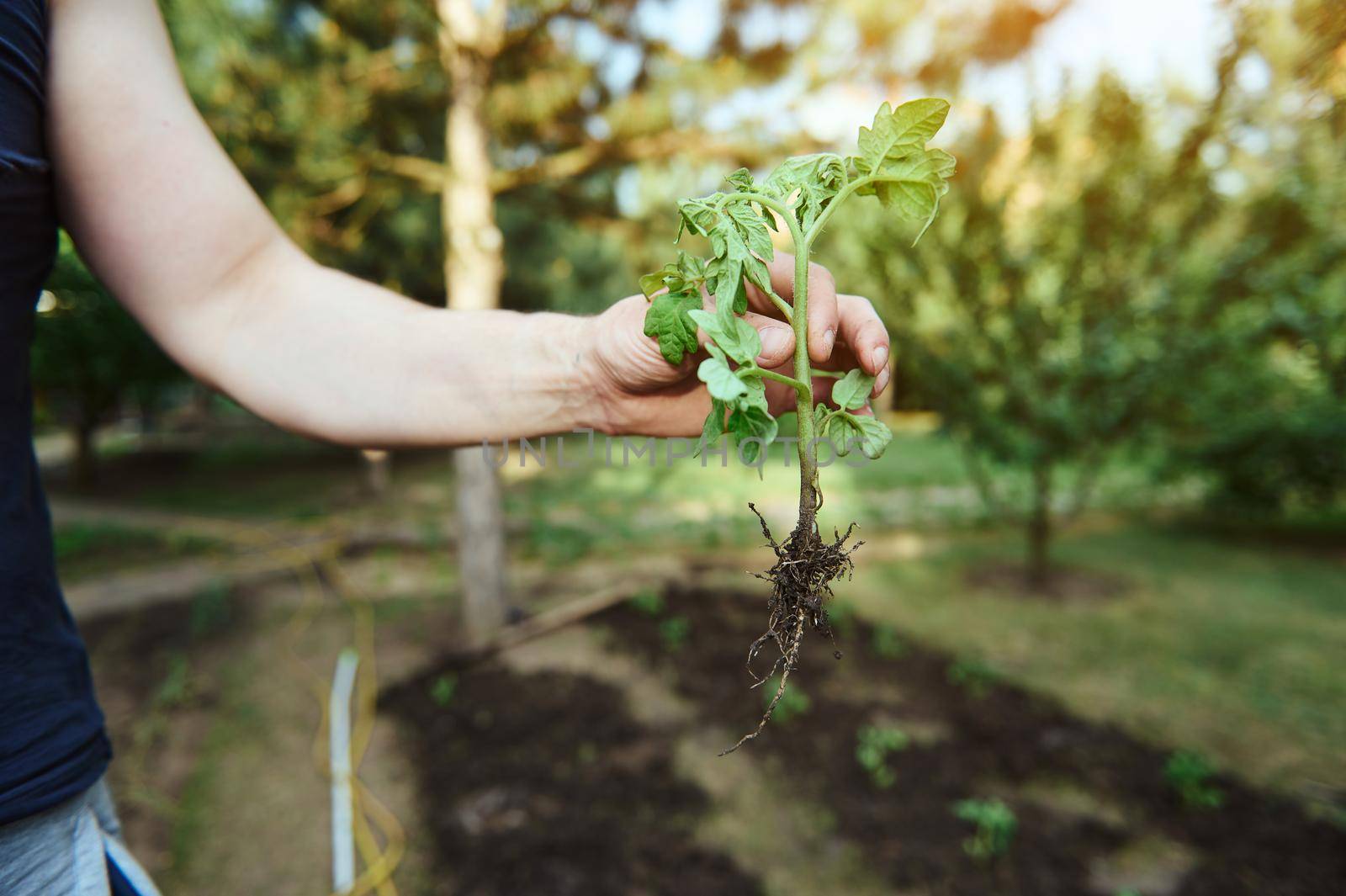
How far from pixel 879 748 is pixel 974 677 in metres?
1.39

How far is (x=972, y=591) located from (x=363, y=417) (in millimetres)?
7253

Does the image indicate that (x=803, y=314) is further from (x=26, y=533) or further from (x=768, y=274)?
(x=26, y=533)

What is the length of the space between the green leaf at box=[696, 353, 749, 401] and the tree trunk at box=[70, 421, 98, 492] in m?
15.2

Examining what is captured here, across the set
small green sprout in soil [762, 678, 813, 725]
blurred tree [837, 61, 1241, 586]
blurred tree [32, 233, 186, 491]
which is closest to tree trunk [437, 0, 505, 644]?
small green sprout in soil [762, 678, 813, 725]

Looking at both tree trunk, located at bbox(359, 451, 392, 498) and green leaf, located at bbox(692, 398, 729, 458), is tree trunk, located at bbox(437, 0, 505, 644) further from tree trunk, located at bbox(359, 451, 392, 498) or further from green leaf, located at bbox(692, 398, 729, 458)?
tree trunk, located at bbox(359, 451, 392, 498)

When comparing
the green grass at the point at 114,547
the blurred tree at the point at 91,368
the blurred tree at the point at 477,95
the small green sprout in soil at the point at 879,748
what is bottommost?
the small green sprout in soil at the point at 879,748

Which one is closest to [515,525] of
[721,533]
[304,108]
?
[721,533]

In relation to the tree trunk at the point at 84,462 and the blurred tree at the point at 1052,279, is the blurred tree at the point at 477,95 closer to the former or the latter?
the blurred tree at the point at 1052,279

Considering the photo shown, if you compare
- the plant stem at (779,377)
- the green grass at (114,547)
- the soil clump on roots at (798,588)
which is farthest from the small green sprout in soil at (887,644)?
the green grass at (114,547)

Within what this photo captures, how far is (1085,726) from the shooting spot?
4355 mm

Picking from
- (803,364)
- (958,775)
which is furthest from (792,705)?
(803,364)

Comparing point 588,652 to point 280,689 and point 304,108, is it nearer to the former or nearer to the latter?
point 280,689

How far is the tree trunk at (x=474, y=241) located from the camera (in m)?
4.95

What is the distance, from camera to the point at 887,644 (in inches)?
215
